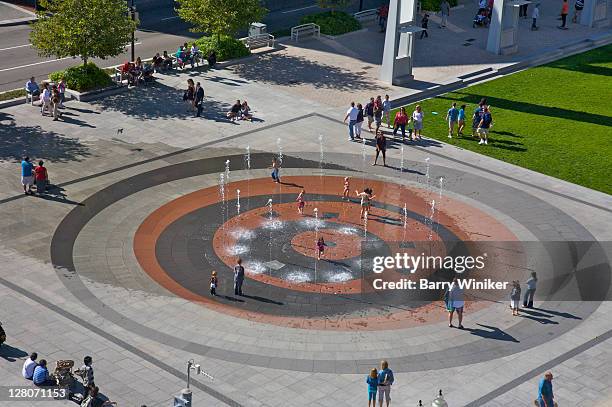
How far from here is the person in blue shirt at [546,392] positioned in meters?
29.9

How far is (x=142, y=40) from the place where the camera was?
65.0 metres

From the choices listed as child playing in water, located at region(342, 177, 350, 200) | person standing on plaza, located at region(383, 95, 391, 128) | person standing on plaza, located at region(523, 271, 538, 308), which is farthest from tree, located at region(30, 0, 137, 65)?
person standing on plaza, located at region(523, 271, 538, 308)

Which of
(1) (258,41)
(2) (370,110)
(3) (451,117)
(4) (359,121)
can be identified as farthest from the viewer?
(1) (258,41)

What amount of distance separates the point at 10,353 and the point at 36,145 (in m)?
18.0

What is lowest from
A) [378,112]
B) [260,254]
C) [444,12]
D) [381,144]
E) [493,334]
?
[493,334]

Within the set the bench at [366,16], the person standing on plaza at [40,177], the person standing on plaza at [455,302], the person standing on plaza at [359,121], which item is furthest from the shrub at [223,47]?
the person standing on plaza at [455,302]

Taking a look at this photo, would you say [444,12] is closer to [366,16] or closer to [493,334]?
[366,16]

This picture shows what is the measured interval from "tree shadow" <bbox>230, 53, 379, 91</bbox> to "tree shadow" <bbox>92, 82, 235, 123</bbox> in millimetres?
4792

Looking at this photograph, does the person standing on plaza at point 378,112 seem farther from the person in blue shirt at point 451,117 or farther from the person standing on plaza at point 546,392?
the person standing on plaza at point 546,392

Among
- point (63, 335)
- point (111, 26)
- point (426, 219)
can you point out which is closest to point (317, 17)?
point (111, 26)

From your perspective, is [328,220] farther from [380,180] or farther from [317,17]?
[317,17]

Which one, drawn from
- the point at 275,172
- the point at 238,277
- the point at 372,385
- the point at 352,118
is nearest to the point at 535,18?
the point at 352,118

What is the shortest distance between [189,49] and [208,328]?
2841cm

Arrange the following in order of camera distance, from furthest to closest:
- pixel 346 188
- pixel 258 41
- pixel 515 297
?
1. pixel 258 41
2. pixel 346 188
3. pixel 515 297
